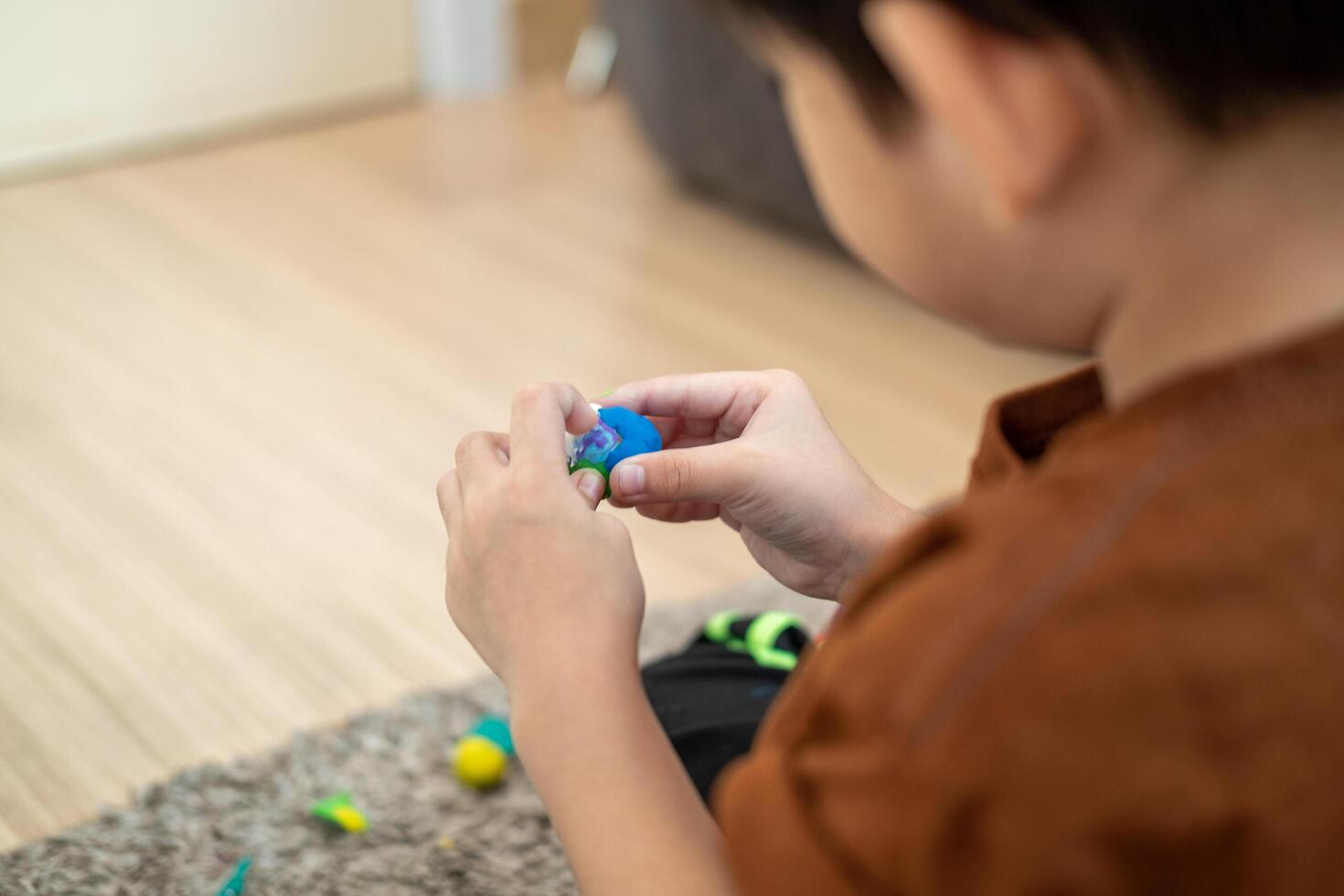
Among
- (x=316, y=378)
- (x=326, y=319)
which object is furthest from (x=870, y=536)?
(x=326, y=319)

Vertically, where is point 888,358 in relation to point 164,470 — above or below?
below

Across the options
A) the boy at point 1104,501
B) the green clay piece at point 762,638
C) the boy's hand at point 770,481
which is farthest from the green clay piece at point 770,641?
the boy at point 1104,501

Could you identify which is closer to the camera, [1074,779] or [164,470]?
[1074,779]

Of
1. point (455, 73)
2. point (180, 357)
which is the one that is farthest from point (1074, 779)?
point (455, 73)

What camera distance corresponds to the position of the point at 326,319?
175 centimetres

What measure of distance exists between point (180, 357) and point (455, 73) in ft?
3.47

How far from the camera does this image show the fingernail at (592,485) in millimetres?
644

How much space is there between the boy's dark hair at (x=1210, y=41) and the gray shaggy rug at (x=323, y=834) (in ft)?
2.13

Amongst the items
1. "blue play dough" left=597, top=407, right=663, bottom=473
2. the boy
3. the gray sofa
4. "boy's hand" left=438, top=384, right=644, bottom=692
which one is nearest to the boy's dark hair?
the boy

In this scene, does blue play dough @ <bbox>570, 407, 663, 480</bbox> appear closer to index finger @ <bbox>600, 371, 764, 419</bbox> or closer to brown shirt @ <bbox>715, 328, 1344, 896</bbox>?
index finger @ <bbox>600, 371, 764, 419</bbox>

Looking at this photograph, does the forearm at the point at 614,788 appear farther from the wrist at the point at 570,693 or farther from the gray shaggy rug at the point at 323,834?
the gray shaggy rug at the point at 323,834

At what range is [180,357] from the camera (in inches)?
65.2

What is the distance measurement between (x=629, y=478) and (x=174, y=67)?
6.15ft

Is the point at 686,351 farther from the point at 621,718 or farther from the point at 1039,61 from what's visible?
the point at 1039,61
